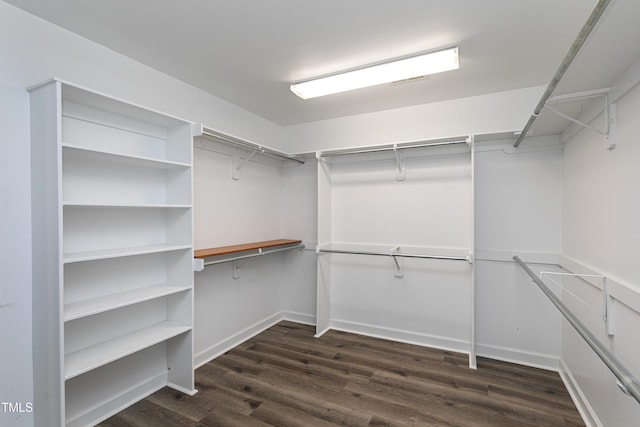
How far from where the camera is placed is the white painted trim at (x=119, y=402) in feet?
6.34

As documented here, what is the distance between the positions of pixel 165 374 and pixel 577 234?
11.1 feet

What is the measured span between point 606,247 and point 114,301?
3.03 m

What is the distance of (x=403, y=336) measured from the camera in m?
3.26

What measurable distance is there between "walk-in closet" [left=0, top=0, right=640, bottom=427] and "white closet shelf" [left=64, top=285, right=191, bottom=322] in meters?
0.02

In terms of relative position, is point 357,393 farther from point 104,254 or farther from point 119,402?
point 104,254

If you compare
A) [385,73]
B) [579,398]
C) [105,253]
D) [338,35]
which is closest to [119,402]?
[105,253]

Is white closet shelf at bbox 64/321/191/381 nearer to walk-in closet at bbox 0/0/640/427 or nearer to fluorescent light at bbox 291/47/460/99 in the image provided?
walk-in closet at bbox 0/0/640/427

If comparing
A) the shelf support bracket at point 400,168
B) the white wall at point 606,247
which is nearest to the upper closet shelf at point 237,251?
the shelf support bracket at point 400,168

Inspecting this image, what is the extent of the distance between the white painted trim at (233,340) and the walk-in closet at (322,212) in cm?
3

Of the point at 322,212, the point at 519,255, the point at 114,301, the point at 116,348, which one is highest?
the point at 322,212

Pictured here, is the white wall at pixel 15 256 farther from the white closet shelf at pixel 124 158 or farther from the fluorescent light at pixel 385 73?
the fluorescent light at pixel 385 73

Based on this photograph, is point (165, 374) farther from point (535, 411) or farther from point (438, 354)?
point (535, 411)

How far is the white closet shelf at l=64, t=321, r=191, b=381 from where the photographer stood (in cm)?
172

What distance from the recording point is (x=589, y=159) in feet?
6.84
